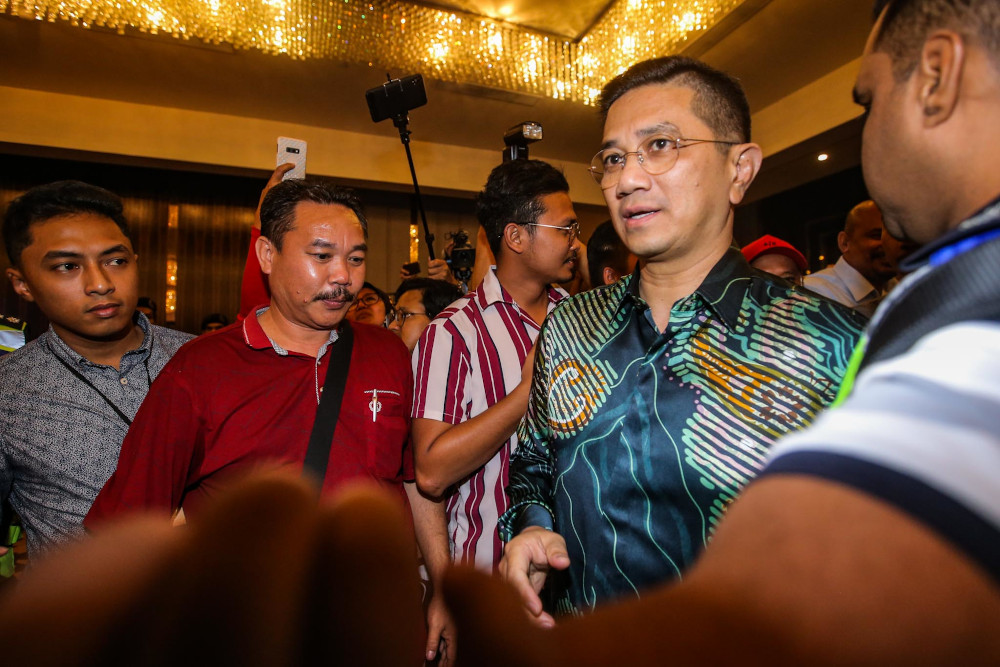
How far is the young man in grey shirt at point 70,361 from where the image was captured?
1744 mm

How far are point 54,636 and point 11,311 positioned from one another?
29.8 feet

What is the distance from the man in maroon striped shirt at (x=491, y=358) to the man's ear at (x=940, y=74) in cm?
113

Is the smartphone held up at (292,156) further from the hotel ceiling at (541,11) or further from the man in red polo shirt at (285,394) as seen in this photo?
the hotel ceiling at (541,11)

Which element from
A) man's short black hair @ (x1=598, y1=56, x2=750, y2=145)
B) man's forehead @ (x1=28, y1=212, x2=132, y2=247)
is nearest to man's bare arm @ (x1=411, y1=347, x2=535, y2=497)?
man's short black hair @ (x1=598, y1=56, x2=750, y2=145)

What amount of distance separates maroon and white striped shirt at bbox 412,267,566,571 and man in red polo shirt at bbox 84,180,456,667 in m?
0.09

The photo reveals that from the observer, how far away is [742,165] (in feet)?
4.15

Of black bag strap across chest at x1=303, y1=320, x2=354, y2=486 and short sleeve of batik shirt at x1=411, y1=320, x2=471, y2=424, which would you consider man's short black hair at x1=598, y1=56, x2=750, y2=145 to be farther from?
black bag strap across chest at x1=303, y1=320, x2=354, y2=486

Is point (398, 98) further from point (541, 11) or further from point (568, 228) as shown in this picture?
point (541, 11)

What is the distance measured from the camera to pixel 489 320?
2141 mm

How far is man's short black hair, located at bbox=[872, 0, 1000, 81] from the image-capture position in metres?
0.55

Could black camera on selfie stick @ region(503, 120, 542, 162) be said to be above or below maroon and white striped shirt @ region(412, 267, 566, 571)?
above

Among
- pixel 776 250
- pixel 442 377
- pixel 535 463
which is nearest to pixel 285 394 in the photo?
pixel 442 377

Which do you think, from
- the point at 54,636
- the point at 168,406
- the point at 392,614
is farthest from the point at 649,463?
the point at 168,406

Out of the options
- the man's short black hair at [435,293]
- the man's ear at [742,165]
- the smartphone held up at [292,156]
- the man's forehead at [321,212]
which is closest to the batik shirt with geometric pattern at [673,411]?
the man's ear at [742,165]
